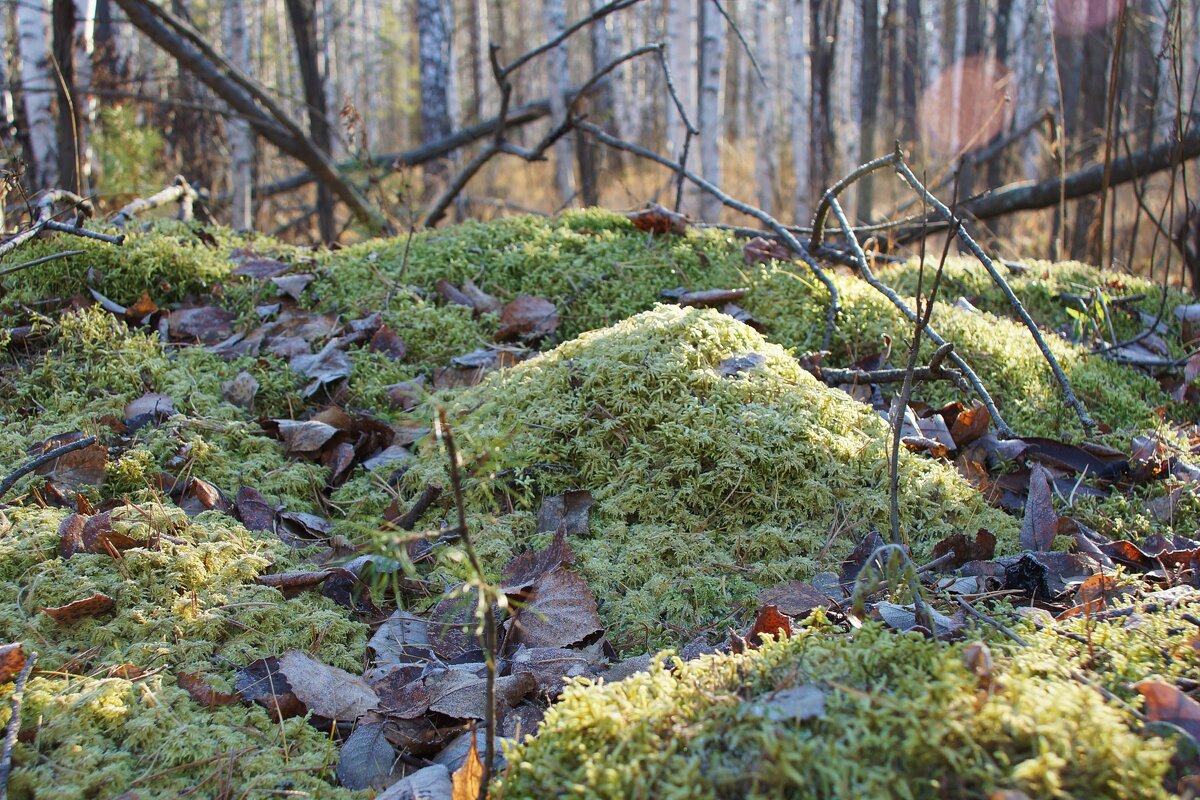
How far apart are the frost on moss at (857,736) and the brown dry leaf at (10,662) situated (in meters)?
1.08

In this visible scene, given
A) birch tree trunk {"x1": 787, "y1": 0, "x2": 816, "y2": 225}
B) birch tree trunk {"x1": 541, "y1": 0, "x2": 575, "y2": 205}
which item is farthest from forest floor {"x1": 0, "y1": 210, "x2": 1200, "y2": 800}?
birch tree trunk {"x1": 787, "y1": 0, "x2": 816, "y2": 225}

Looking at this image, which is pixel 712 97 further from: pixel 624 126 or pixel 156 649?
pixel 156 649

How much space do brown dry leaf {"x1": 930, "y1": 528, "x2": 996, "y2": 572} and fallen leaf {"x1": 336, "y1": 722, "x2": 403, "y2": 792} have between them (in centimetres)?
147

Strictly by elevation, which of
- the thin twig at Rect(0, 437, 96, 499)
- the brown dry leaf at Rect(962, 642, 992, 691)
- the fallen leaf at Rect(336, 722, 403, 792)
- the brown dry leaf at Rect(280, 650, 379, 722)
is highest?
the thin twig at Rect(0, 437, 96, 499)

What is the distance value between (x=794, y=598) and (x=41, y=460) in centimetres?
213

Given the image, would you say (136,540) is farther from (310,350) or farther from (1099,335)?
(1099,335)

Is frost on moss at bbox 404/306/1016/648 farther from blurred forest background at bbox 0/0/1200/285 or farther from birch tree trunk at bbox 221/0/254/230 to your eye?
birch tree trunk at bbox 221/0/254/230

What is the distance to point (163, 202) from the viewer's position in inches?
176

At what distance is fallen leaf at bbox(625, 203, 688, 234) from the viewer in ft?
13.0

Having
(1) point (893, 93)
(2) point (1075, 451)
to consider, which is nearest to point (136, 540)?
(2) point (1075, 451)

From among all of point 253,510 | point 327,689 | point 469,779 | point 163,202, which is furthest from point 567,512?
point 163,202

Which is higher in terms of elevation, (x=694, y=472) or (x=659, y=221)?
(x=659, y=221)

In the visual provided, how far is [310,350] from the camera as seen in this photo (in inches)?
127

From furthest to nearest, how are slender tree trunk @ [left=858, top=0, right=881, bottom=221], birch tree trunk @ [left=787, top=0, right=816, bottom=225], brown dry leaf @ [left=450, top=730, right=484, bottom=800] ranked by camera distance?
slender tree trunk @ [left=858, top=0, right=881, bottom=221], birch tree trunk @ [left=787, top=0, right=816, bottom=225], brown dry leaf @ [left=450, top=730, right=484, bottom=800]
